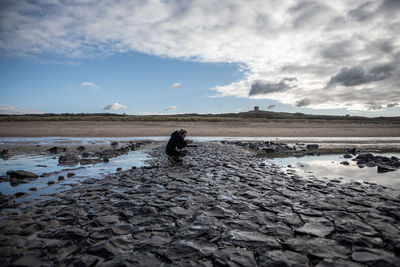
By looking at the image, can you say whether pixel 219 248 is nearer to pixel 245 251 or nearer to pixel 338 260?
pixel 245 251

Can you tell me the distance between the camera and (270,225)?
458 cm

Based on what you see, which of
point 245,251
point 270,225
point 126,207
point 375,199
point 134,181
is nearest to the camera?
point 245,251

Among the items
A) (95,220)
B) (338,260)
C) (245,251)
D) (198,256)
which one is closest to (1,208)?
(95,220)

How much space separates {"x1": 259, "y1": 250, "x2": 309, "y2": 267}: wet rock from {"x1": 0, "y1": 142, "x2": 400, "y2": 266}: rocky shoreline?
0.05 feet

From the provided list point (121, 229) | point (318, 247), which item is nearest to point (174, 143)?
point (121, 229)

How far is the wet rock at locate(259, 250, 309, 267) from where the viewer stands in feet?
10.9

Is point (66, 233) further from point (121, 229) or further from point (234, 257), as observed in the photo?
point (234, 257)

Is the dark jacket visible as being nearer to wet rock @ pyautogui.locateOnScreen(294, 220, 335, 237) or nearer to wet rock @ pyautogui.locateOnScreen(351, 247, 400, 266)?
wet rock @ pyautogui.locateOnScreen(294, 220, 335, 237)

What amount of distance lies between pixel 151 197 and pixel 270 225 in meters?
3.27

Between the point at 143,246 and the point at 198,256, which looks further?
the point at 143,246

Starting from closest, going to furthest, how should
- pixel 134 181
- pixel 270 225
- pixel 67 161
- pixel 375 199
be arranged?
1. pixel 270 225
2. pixel 375 199
3. pixel 134 181
4. pixel 67 161

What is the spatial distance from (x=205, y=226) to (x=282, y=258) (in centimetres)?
156

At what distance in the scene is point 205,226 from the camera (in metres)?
4.50

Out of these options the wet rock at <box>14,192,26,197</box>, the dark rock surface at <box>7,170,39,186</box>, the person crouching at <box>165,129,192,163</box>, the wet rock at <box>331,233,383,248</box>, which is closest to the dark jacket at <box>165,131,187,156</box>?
the person crouching at <box>165,129,192,163</box>
